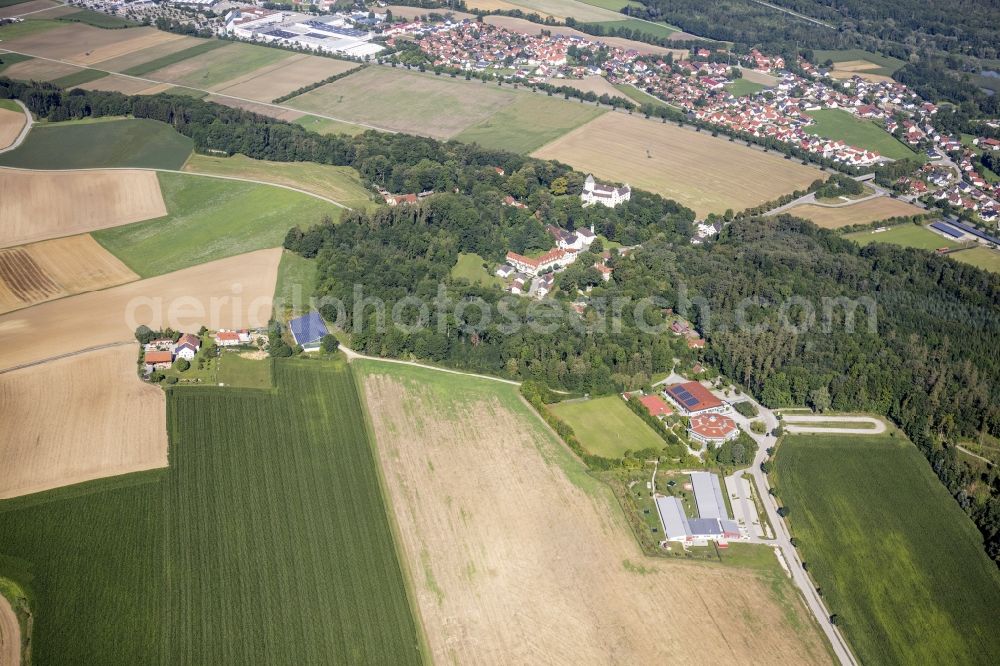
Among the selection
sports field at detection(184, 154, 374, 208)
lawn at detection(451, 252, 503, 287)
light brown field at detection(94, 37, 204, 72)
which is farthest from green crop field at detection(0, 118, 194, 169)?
lawn at detection(451, 252, 503, 287)

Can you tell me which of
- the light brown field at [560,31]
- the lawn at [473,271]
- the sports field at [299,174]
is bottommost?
the lawn at [473,271]

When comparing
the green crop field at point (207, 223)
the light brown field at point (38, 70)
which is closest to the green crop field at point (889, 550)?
the green crop field at point (207, 223)

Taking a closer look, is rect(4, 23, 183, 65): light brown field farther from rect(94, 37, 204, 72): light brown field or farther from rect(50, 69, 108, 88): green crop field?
rect(50, 69, 108, 88): green crop field

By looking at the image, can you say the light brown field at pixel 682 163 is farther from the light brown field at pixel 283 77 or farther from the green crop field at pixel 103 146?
the green crop field at pixel 103 146

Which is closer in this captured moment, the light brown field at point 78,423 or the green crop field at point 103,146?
the light brown field at point 78,423

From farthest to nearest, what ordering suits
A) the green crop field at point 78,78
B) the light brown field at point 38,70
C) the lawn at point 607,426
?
the light brown field at point 38,70, the green crop field at point 78,78, the lawn at point 607,426

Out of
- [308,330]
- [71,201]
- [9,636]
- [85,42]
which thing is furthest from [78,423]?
[85,42]

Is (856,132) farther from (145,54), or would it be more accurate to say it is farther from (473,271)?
(145,54)

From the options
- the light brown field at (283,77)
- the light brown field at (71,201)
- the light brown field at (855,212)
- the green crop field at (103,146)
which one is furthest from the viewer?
the light brown field at (283,77)
